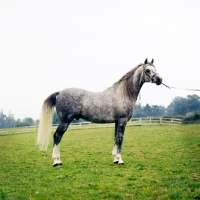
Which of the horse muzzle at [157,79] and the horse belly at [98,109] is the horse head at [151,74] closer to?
the horse muzzle at [157,79]

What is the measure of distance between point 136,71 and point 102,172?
10.4ft

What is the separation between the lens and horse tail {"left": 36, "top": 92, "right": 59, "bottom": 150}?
6895mm

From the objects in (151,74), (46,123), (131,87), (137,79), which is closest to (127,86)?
(131,87)

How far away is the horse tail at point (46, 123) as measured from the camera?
6.89 meters

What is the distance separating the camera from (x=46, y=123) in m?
7.05

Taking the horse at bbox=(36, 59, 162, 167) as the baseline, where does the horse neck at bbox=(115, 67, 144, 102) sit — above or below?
above

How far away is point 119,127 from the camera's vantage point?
7.14m

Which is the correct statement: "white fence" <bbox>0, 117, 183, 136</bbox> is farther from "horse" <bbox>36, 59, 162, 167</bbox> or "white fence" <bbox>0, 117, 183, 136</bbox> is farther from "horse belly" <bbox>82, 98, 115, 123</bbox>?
"horse belly" <bbox>82, 98, 115, 123</bbox>

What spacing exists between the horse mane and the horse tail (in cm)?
190

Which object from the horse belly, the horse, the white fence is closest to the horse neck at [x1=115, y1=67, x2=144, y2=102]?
the horse

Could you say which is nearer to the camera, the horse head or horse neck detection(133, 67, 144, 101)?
the horse head

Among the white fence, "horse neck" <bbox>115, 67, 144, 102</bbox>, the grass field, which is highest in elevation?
"horse neck" <bbox>115, 67, 144, 102</bbox>

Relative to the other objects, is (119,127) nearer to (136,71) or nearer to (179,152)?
(136,71)

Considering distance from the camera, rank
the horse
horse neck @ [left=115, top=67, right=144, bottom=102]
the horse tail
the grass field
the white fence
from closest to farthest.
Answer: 1. the grass field
2. the horse tail
3. the horse
4. horse neck @ [left=115, top=67, right=144, bottom=102]
5. the white fence
